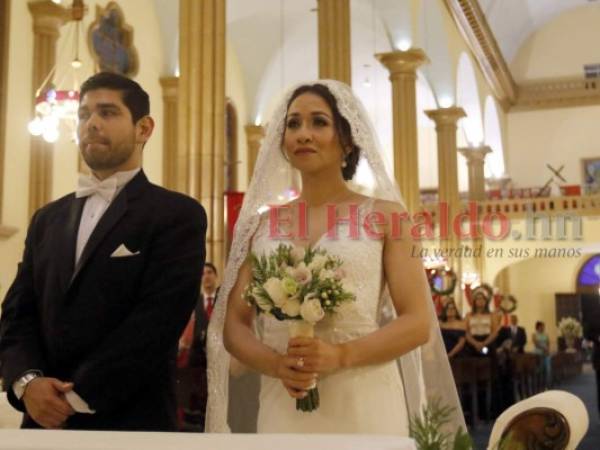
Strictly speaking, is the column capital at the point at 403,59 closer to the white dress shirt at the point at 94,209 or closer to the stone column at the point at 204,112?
the stone column at the point at 204,112

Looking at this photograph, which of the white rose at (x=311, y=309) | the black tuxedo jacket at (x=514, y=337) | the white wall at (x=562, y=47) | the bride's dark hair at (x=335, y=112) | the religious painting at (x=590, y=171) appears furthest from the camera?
the white wall at (x=562, y=47)

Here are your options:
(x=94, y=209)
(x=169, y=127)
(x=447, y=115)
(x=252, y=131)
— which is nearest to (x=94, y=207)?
(x=94, y=209)

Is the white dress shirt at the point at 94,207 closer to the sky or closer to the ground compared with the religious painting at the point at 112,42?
closer to the ground

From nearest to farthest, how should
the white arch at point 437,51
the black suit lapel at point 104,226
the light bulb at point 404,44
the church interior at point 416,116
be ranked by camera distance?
the black suit lapel at point 104,226
the church interior at point 416,116
the light bulb at point 404,44
the white arch at point 437,51

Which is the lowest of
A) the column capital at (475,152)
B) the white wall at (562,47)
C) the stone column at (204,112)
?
the stone column at (204,112)

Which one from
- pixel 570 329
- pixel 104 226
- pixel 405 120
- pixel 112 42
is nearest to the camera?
pixel 104 226

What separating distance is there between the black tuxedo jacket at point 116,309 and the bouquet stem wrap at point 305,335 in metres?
0.36

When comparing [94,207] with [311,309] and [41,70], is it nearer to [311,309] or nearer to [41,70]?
[311,309]

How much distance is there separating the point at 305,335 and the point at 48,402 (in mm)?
757

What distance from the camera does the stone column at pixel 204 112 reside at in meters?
9.73

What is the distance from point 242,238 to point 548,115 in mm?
33365

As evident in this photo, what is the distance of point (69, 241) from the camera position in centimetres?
274

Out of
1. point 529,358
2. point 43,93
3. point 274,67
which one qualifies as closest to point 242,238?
point 43,93

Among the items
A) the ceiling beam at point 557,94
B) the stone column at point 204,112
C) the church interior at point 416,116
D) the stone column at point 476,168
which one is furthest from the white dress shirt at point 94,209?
the ceiling beam at point 557,94
